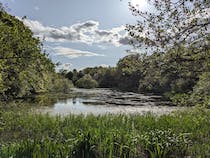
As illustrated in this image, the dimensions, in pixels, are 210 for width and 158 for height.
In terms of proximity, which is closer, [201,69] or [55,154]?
[55,154]

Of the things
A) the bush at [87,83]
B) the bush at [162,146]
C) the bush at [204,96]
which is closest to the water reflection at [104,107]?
the bush at [162,146]

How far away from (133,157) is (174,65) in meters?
1.68

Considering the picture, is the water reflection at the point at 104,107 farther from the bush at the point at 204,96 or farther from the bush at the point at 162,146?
the bush at the point at 204,96

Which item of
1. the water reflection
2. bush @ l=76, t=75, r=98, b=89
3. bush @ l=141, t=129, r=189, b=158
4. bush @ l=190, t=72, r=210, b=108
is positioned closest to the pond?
the water reflection

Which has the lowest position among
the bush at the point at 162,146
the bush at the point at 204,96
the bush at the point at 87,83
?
the bush at the point at 162,146

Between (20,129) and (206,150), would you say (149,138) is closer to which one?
(206,150)

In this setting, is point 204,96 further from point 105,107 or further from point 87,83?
point 87,83

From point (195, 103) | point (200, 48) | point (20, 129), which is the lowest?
point (20, 129)

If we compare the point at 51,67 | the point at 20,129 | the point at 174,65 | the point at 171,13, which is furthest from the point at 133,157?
the point at 20,129

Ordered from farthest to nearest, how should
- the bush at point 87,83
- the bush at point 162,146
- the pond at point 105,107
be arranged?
the bush at point 87,83 < the pond at point 105,107 < the bush at point 162,146

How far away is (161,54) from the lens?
15.8 ft

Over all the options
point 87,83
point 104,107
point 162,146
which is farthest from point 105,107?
point 87,83

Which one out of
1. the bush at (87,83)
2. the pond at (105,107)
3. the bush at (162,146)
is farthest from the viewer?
the bush at (87,83)

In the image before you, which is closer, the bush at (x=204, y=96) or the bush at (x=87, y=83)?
the bush at (x=204, y=96)
